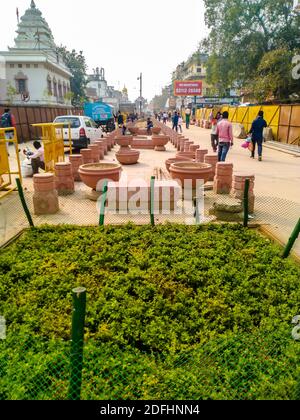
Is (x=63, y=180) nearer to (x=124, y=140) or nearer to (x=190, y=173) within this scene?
(x=190, y=173)

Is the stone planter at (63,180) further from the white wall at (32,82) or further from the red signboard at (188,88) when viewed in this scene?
the red signboard at (188,88)

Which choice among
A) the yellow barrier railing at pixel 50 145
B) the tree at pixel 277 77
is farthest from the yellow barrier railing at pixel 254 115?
the yellow barrier railing at pixel 50 145

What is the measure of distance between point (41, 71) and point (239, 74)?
72.0 ft

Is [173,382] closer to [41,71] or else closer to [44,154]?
[44,154]

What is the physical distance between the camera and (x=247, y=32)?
3134 cm

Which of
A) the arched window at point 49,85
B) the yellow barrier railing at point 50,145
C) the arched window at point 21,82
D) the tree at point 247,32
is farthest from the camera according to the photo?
the arched window at point 49,85

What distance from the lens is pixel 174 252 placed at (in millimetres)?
5023

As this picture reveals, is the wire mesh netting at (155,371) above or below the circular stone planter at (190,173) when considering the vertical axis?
below

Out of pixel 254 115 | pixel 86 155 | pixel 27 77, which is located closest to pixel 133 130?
pixel 254 115

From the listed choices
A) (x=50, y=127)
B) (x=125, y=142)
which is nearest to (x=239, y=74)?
(x=125, y=142)

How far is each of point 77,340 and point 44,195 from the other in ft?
16.3

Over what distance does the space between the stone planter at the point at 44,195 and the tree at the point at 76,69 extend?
172 feet

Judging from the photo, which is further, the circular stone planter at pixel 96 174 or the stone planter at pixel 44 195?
the circular stone planter at pixel 96 174

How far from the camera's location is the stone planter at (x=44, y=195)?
22.2 ft
